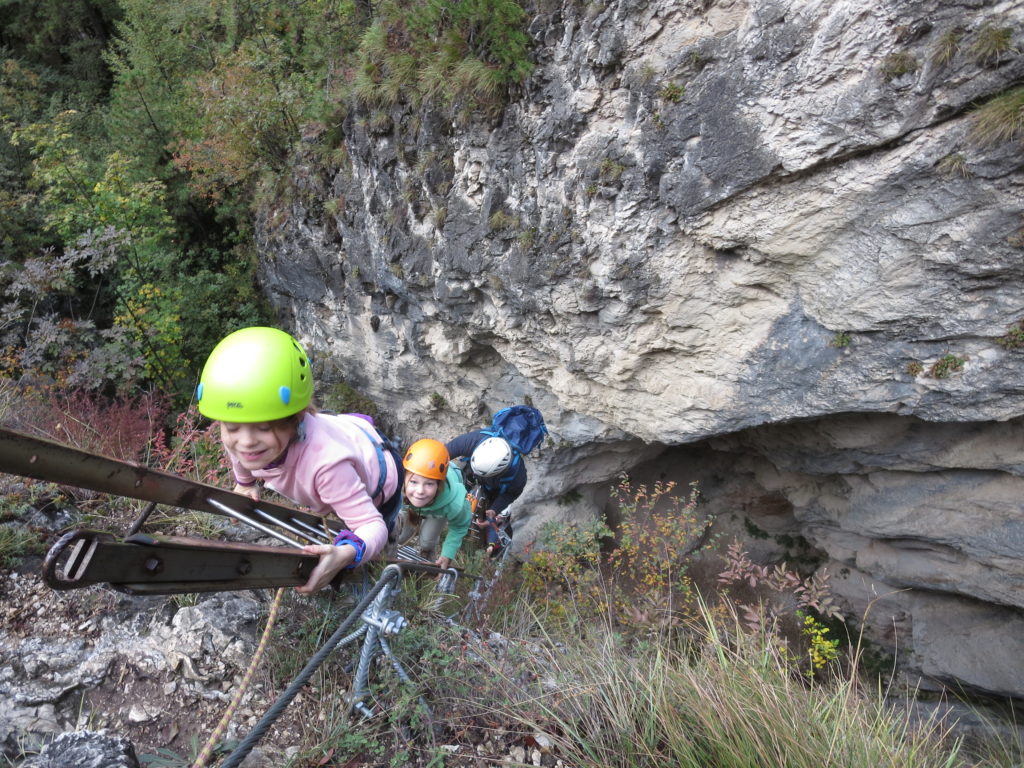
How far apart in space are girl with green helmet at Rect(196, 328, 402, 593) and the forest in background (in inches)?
160

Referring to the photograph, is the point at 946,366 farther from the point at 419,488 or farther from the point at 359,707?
the point at 359,707

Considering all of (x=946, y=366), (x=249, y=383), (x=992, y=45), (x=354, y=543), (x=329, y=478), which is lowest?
(x=946, y=366)

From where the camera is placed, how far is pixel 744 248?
4559 millimetres

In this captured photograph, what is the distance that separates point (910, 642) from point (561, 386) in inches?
198

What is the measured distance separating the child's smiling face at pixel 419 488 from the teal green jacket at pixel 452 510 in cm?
16

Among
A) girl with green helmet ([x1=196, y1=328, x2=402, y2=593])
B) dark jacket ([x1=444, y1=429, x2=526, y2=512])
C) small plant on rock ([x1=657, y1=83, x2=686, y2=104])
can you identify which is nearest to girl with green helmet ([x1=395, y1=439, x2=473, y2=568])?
dark jacket ([x1=444, y1=429, x2=526, y2=512])

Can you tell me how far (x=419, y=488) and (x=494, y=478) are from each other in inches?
58.4

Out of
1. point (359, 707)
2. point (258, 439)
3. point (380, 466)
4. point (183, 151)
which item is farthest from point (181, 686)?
point (183, 151)

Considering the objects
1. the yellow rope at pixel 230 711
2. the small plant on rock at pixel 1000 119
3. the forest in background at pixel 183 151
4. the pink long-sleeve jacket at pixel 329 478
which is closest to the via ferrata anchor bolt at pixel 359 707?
the yellow rope at pixel 230 711

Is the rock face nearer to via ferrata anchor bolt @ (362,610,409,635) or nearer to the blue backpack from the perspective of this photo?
the blue backpack

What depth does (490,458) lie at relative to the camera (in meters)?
4.93

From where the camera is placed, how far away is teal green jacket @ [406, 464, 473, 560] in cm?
409

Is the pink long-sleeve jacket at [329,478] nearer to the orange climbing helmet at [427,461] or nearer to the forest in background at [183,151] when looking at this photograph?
the orange climbing helmet at [427,461]

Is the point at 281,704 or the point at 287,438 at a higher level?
the point at 287,438
